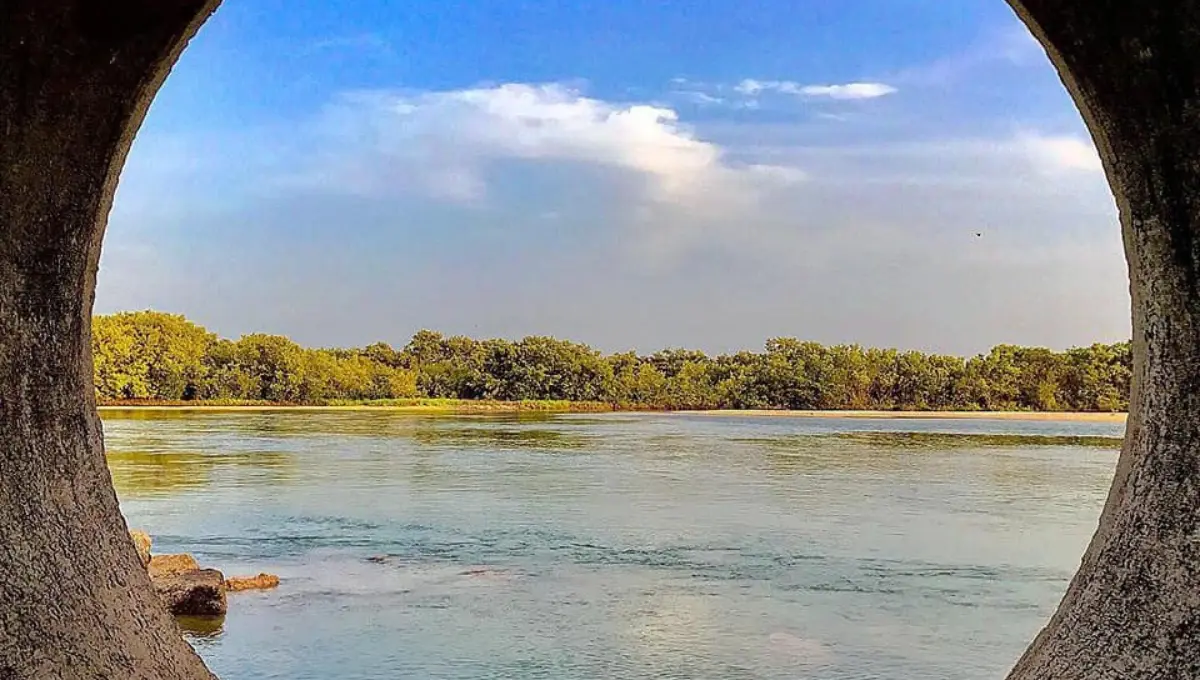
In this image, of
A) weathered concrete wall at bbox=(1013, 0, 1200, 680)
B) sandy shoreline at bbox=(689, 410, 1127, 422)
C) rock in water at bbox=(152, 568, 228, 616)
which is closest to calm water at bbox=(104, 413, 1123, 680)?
rock in water at bbox=(152, 568, 228, 616)

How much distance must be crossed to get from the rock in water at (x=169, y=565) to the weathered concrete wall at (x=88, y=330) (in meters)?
6.38

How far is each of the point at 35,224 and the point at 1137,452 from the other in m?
2.84

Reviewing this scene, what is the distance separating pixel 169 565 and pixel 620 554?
5.05m

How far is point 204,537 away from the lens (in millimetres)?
13570

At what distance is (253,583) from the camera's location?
1050 cm

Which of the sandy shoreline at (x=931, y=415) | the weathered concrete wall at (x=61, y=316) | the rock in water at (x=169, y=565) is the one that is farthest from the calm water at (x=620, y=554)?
the sandy shoreline at (x=931, y=415)

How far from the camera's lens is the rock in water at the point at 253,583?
10227 mm

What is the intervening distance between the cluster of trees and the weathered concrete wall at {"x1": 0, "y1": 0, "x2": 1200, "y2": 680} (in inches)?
1643

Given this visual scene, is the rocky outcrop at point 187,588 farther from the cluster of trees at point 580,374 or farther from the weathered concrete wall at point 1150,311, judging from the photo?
the cluster of trees at point 580,374

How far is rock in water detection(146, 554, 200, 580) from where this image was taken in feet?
30.7

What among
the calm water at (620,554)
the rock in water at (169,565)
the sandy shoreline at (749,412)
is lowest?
the calm water at (620,554)

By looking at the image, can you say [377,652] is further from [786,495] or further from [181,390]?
[181,390]

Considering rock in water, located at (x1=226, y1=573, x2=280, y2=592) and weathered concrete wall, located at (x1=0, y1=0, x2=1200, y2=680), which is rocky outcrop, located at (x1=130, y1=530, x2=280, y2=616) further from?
weathered concrete wall, located at (x1=0, y1=0, x2=1200, y2=680)

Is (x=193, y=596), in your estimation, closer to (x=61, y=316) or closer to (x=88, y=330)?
(x=88, y=330)
